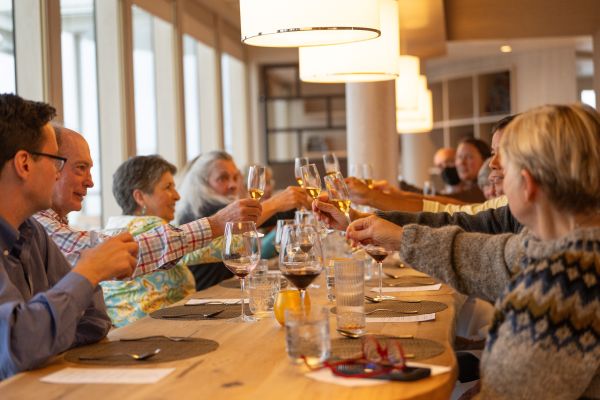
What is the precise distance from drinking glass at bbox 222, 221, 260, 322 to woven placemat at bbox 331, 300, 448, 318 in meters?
0.33

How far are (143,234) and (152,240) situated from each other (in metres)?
0.07

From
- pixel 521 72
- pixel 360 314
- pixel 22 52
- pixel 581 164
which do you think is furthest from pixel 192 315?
pixel 521 72

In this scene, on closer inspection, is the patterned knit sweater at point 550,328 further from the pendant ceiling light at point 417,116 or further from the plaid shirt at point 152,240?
the pendant ceiling light at point 417,116

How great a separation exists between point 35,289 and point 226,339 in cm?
50

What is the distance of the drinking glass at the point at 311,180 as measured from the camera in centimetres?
341

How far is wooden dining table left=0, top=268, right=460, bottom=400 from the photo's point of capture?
5.26 ft

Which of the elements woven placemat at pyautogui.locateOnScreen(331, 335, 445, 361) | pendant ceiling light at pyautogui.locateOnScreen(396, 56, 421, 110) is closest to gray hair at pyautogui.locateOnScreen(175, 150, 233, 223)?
pendant ceiling light at pyautogui.locateOnScreen(396, 56, 421, 110)

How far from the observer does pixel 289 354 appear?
6.00ft

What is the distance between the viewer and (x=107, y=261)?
1974 millimetres

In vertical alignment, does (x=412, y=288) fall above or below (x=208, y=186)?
below

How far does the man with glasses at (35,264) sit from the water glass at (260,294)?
0.51 m

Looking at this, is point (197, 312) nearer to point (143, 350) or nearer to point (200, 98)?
point (143, 350)

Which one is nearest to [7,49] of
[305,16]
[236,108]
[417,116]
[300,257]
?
[305,16]

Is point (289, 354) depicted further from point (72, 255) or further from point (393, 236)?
point (72, 255)
